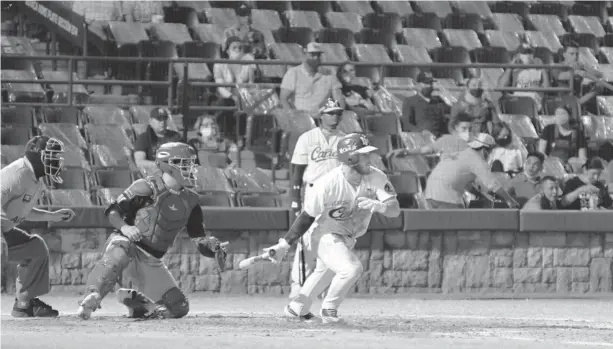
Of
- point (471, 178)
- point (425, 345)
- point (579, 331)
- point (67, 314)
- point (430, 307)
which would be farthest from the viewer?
point (471, 178)

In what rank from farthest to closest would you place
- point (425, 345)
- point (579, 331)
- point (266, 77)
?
point (266, 77) → point (579, 331) → point (425, 345)

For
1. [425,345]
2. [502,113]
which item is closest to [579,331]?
[425,345]

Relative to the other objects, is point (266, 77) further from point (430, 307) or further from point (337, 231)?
point (337, 231)

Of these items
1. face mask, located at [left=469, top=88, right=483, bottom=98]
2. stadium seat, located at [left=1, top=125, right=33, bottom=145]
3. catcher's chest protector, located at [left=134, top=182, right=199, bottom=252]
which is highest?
face mask, located at [left=469, top=88, right=483, bottom=98]

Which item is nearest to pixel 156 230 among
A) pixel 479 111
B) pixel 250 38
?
pixel 479 111

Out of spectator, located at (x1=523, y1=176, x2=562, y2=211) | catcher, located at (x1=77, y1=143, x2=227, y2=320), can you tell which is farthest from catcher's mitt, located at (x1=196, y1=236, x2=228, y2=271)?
spectator, located at (x1=523, y1=176, x2=562, y2=211)

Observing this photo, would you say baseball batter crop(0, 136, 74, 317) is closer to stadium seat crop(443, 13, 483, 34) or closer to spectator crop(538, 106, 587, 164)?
spectator crop(538, 106, 587, 164)

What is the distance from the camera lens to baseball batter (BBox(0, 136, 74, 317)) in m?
10.6

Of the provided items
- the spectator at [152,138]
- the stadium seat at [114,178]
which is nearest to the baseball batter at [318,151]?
the spectator at [152,138]

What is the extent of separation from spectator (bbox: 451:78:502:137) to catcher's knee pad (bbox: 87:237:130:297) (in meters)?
6.39

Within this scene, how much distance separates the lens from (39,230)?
13570mm

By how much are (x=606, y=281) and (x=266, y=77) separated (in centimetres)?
547

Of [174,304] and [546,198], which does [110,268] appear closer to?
[174,304]

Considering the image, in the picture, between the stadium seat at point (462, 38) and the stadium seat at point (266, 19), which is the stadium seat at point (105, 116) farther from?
the stadium seat at point (462, 38)
